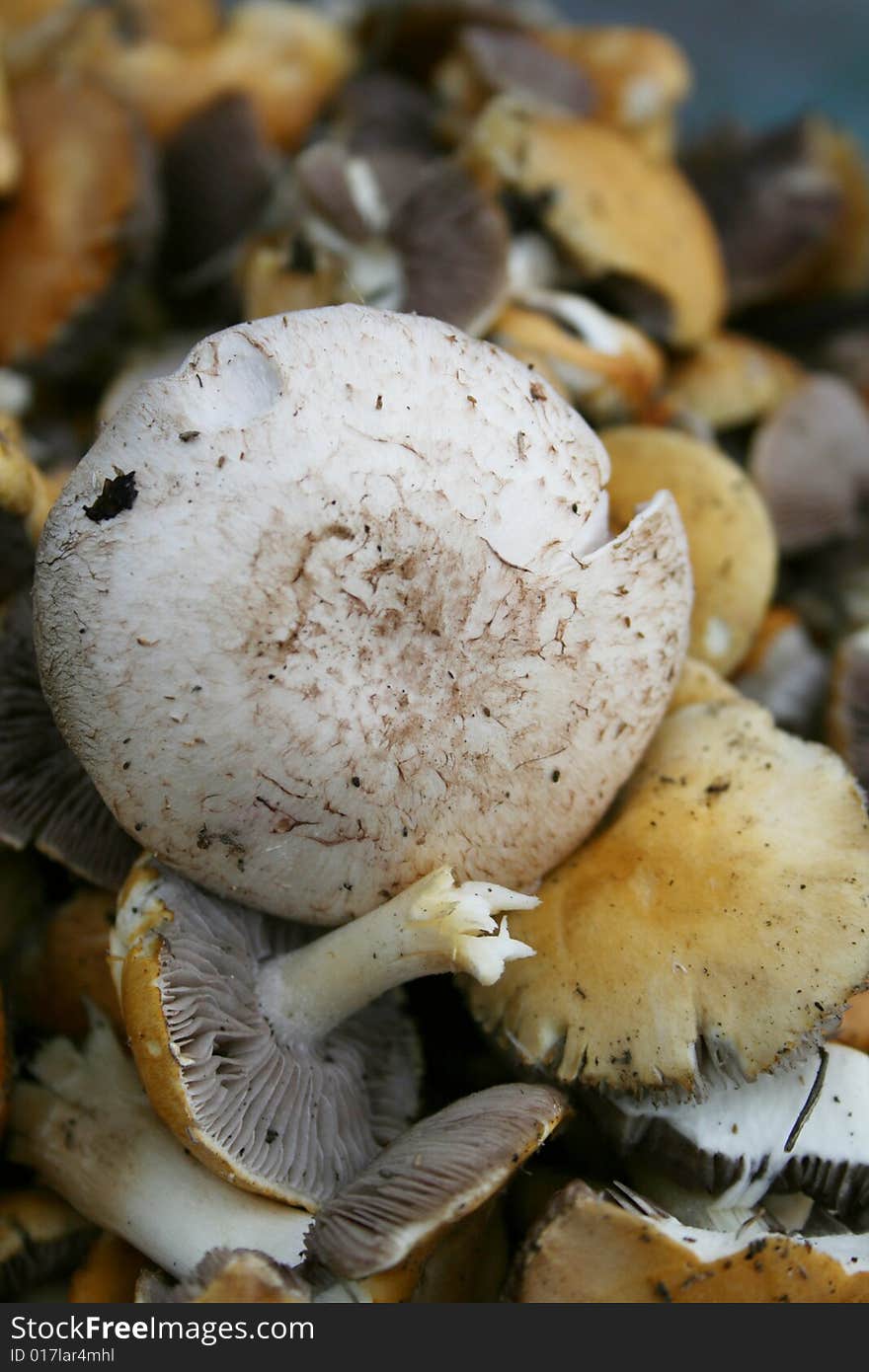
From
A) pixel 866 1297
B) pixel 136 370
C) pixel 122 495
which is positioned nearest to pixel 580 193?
pixel 136 370

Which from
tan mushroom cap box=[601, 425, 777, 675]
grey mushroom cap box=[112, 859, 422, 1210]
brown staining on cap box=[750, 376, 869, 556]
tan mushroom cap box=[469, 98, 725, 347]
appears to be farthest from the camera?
brown staining on cap box=[750, 376, 869, 556]

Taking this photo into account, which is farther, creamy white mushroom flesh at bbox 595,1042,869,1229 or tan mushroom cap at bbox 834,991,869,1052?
tan mushroom cap at bbox 834,991,869,1052

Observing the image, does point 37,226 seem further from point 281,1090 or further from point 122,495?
point 281,1090

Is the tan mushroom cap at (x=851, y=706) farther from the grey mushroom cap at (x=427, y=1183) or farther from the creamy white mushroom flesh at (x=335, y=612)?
the grey mushroom cap at (x=427, y=1183)

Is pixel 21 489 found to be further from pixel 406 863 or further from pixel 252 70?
pixel 252 70

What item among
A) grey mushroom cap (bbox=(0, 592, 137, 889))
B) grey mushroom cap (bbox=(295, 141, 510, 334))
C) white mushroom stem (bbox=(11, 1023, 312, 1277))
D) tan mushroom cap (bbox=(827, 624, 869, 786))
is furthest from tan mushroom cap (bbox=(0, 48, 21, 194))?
tan mushroom cap (bbox=(827, 624, 869, 786))

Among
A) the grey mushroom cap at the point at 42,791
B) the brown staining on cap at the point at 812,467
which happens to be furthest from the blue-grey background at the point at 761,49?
the grey mushroom cap at the point at 42,791

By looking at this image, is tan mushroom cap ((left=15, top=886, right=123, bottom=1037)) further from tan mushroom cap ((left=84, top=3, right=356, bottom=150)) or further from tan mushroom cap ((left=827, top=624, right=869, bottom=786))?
tan mushroom cap ((left=84, top=3, right=356, bottom=150))
